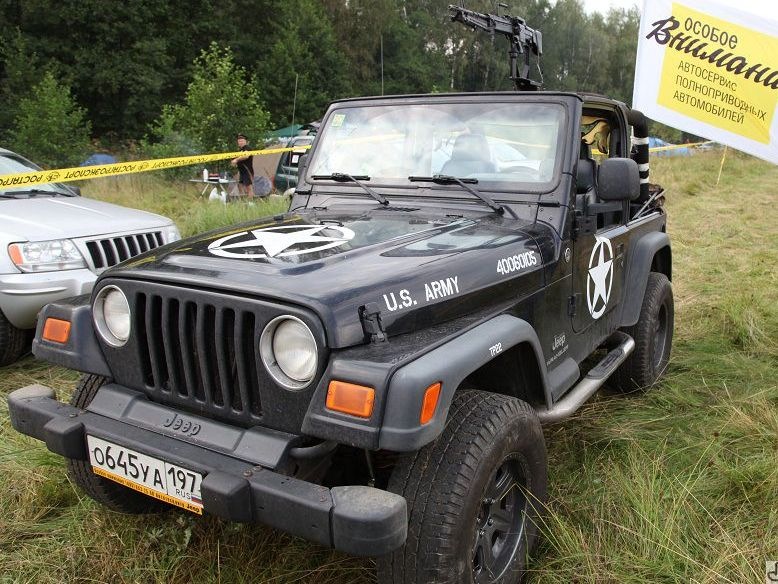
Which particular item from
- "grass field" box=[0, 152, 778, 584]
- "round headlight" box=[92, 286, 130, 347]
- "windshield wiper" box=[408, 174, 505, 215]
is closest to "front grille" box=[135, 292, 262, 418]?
"round headlight" box=[92, 286, 130, 347]

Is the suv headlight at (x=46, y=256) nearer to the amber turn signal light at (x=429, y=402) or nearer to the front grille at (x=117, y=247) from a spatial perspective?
the front grille at (x=117, y=247)

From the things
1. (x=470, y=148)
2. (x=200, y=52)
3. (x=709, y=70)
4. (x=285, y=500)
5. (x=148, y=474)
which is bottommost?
(x=148, y=474)

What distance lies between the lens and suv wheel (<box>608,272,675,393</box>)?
380cm

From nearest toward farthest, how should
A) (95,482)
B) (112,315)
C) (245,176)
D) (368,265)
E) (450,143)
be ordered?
(368,265), (112,315), (95,482), (450,143), (245,176)

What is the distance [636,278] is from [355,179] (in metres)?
1.73

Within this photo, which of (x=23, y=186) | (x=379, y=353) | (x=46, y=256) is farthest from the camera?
(x=23, y=186)

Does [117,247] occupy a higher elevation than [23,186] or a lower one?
lower

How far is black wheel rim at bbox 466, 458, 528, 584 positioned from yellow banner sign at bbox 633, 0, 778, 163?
22.0 feet

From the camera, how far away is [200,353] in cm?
199

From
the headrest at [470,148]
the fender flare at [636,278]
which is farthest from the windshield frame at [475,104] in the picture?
the fender flare at [636,278]

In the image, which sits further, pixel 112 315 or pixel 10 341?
pixel 10 341

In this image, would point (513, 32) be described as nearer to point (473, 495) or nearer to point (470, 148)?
point (470, 148)

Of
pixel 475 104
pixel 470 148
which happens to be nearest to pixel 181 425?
pixel 470 148

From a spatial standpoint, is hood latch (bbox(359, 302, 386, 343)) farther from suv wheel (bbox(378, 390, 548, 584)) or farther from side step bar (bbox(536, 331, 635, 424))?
side step bar (bbox(536, 331, 635, 424))
